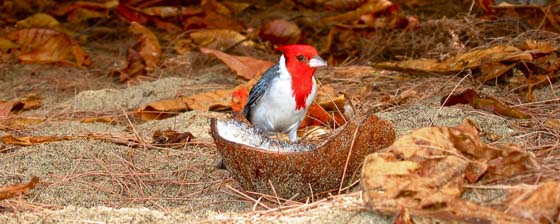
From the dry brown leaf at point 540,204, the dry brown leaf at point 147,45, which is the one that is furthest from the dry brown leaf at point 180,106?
the dry brown leaf at point 540,204

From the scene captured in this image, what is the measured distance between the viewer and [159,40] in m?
7.04

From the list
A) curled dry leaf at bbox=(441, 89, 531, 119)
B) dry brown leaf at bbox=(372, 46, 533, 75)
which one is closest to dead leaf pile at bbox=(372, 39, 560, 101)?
dry brown leaf at bbox=(372, 46, 533, 75)

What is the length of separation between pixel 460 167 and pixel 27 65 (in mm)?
4429

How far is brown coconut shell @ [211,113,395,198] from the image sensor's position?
324 cm

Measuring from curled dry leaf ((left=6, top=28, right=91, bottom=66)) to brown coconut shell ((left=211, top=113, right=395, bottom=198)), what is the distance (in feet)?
11.3

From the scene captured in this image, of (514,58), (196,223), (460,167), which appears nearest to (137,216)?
(196,223)

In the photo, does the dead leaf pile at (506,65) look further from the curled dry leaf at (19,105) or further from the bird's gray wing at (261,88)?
the curled dry leaf at (19,105)

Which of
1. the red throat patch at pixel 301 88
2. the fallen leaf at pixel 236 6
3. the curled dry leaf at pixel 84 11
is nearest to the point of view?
the red throat patch at pixel 301 88

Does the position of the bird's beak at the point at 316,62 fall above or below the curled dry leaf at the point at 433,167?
below

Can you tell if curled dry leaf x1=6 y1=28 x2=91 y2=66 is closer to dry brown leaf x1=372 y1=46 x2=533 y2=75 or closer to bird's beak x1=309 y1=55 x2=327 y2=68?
dry brown leaf x1=372 y1=46 x2=533 y2=75

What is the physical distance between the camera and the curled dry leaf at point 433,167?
2678mm

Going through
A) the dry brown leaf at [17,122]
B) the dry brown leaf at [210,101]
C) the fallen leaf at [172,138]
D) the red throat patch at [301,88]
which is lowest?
the dry brown leaf at [17,122]

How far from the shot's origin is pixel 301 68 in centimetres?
414

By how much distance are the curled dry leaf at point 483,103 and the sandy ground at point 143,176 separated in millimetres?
57
